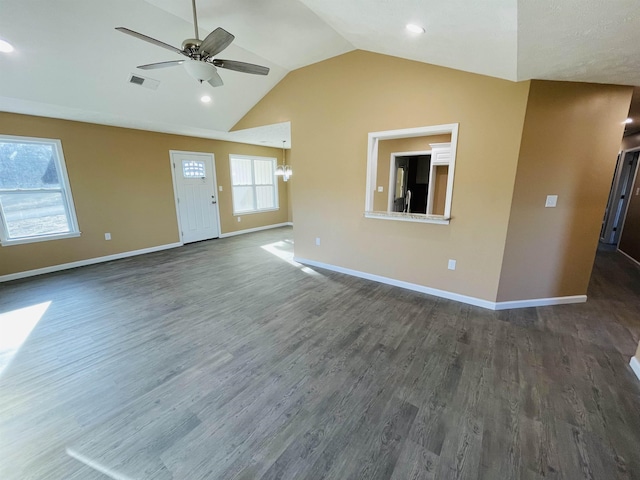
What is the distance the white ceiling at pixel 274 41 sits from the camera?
1.67m

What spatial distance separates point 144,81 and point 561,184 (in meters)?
5.16

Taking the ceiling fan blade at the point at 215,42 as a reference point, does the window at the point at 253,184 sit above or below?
below

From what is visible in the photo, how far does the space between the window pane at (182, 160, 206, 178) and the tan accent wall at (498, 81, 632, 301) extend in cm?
597

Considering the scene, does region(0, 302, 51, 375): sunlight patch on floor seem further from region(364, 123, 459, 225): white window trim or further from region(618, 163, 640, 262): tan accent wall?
region(618, 163, 640, 262): tan accent wall

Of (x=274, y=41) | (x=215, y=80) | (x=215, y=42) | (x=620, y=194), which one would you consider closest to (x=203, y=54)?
(x=215, y=42)

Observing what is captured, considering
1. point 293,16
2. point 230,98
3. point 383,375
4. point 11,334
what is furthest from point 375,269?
point 11,334

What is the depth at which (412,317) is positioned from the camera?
289cm

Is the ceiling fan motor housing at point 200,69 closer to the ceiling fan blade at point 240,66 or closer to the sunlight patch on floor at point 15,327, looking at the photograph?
the ceiling fan blade at point 240,66

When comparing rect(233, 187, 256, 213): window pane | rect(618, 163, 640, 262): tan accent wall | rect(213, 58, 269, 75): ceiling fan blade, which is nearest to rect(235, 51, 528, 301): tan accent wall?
rect(213, 58, 269, 75): ceiling fan blade

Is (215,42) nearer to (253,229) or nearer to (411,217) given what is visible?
(411,217)

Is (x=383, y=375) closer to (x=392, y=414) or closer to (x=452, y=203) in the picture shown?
(x=392, y=414)

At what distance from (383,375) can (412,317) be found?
102 centimetres

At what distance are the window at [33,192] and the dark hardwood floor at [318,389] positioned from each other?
129cm

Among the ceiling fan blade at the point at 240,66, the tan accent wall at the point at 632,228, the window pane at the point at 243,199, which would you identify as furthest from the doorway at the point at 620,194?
the window pane at the point at 243,199
